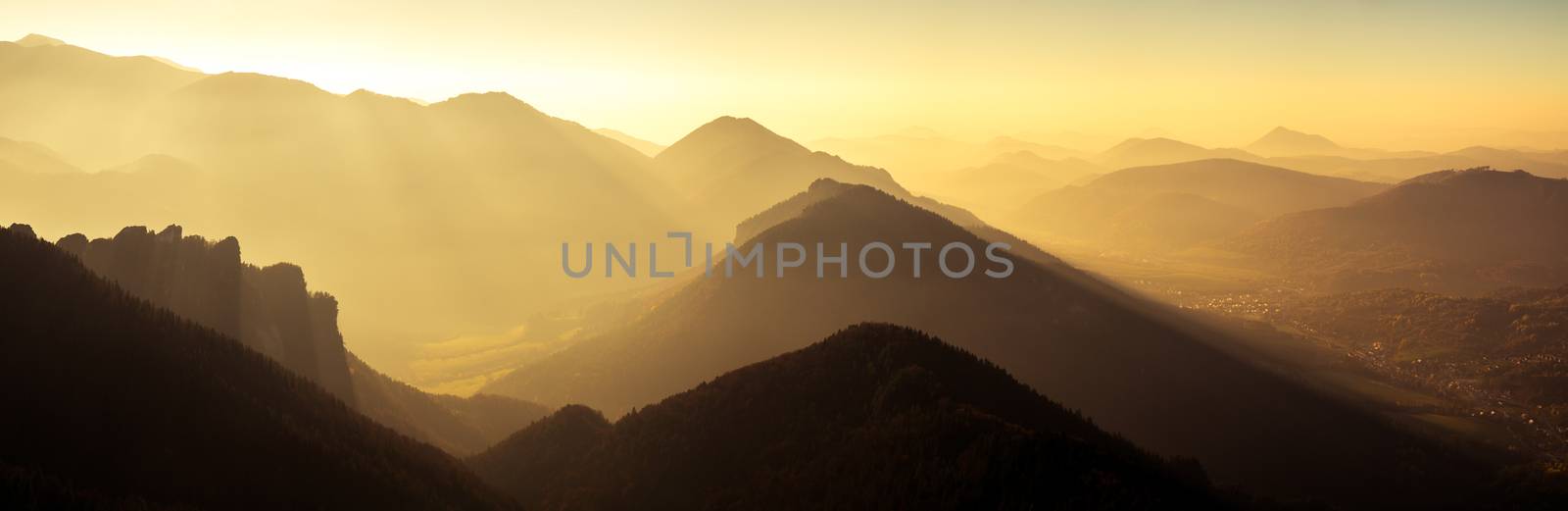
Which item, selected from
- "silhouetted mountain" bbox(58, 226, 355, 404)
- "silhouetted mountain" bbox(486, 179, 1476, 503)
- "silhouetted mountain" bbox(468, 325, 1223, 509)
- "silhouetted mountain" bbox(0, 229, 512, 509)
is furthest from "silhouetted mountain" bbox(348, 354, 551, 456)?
"silhouetted mountain" bbox(0, 229, 512, 509)

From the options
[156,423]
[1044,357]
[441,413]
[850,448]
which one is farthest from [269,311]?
[1044,357]

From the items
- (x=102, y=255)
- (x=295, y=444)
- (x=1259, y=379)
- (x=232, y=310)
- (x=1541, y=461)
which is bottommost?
(x=1541, y=461)

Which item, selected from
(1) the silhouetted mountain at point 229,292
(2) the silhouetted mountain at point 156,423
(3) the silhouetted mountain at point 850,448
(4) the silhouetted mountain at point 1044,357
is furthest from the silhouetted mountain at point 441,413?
(2) the silhouetted mountain at point 156,423

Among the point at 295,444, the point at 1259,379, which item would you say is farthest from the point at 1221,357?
the point at 295,444

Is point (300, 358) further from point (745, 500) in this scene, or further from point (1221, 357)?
point (1221, 357)

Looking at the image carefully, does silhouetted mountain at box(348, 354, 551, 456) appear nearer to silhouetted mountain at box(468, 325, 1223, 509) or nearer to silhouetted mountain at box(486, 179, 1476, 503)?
silhouetted mountain at box(486, 179, 1476, 503)

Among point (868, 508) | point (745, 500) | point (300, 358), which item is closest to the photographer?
point (868, 508)
